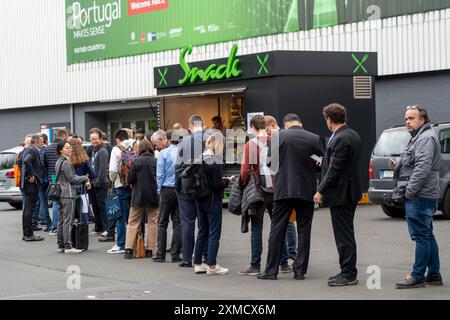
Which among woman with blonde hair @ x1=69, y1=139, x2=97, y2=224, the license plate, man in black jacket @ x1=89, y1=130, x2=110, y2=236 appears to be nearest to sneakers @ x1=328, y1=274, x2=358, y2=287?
woman with blonde hair @ x1=69, y1=139, x2=97, y2=224

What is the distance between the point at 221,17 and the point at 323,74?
11542 mm

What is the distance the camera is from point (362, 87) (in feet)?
70.4

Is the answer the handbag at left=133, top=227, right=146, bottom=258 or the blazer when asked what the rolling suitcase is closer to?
the handbag at left=133, top=227, right=146, bottom=258

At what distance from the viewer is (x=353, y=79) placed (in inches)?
839

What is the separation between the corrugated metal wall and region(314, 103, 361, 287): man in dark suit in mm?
15459

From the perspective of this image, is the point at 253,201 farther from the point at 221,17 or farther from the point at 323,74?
the point at 221,17

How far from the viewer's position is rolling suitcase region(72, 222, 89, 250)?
14.1 metres

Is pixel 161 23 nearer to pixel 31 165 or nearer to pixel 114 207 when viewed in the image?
pixel 31 165

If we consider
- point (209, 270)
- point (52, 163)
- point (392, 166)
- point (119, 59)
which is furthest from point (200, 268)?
point (119, 59)

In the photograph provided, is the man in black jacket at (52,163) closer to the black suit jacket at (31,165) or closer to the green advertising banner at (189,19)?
the black suit jacket at (31,165)

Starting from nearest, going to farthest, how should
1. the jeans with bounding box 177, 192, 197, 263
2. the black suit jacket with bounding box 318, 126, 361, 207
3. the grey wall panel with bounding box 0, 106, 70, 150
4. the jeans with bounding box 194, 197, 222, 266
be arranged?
the black suit jacket with bounding box 318, 126, 361, 207, the jeans with bounding box 194, 197, 222, 266, the jeans with bounding box 177, 192, 197, 263, the grey wall panel with bounding box 0, 106, 70, 150

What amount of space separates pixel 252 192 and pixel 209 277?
1147 millimetres
